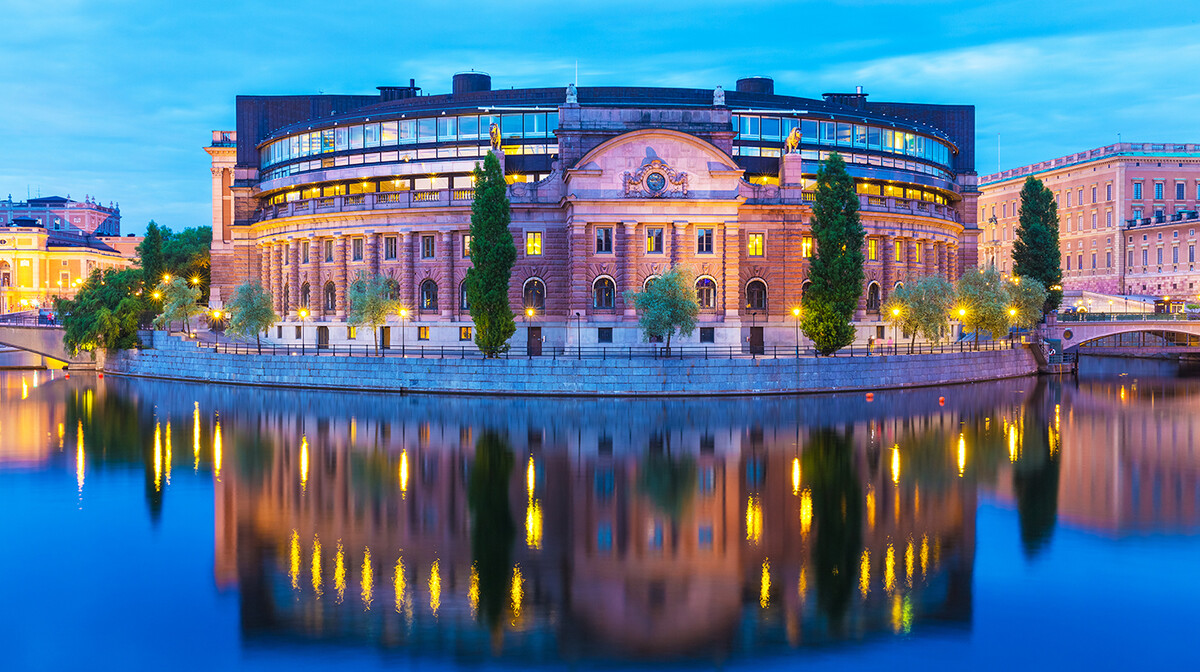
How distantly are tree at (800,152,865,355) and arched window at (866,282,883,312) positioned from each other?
18.1 m

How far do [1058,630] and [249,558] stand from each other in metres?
19.9

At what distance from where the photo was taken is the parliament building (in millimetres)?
68500

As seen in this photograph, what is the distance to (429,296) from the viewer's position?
78.9 metres

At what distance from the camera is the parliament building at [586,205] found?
225 ft

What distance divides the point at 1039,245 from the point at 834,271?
3906cm

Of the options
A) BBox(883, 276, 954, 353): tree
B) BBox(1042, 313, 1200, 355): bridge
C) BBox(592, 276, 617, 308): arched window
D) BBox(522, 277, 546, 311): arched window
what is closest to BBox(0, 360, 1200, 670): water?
BBox(592, 276, 617, 308): arched window

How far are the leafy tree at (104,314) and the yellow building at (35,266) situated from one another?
308 feet

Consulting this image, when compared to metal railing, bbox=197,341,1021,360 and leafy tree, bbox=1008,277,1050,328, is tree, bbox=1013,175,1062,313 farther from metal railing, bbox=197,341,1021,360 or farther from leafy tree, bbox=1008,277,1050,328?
metal railing, bbox=197,341,1021,360

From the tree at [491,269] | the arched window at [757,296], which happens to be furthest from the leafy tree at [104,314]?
the arched window at [757,296]

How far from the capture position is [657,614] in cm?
2108

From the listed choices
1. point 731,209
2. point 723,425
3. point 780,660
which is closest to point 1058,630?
point 780,660

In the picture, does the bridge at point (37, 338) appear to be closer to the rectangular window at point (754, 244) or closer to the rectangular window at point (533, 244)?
the rectangular window at point (533, 244)

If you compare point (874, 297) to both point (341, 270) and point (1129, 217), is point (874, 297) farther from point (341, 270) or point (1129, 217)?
point (1129, 217)

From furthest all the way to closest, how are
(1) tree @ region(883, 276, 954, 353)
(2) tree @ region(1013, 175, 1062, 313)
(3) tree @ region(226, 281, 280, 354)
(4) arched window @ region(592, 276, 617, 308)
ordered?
1. (2) tree @ region(1013, 175, 1062, 313)
2. (3) tree @ region(226, 281, 280, 354)
3. (1) tree @ region(883, 276, 954, 353)
4. (4) arched window @ region(592, 276, 617, 308)
